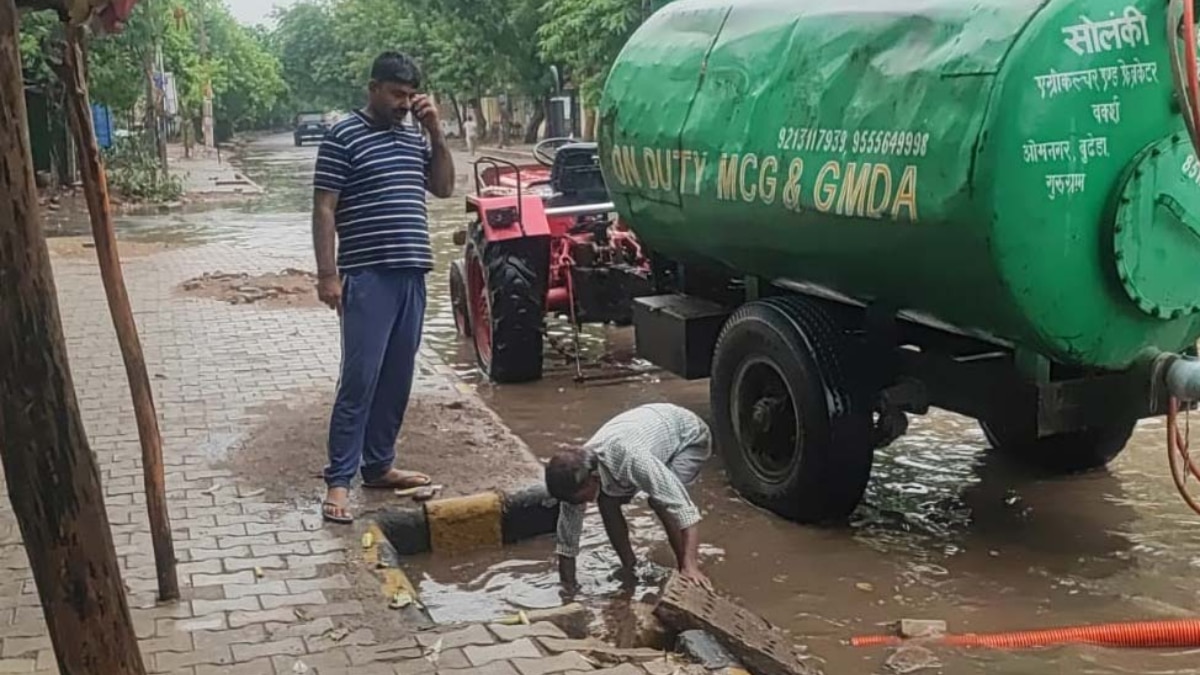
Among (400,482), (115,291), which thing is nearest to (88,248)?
(400,482)

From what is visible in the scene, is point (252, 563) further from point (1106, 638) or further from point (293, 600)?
point (1106, 638)

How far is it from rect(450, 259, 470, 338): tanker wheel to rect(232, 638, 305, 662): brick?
5.95 m

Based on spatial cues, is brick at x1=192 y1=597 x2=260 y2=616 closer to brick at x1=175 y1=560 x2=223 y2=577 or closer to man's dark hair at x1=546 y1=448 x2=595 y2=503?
brick at x1=175 y1=560 x2=223 y2=577

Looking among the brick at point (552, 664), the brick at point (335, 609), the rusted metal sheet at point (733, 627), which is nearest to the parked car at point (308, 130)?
the brick at point (335, 609)

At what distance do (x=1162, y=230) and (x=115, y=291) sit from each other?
146 inches

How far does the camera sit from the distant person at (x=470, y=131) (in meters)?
51.4

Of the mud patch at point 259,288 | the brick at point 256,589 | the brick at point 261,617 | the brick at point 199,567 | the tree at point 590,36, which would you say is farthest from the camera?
the tree at point 590,36

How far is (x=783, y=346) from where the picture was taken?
20.9 ft

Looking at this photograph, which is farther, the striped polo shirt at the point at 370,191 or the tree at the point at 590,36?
the tree at the point at 590,36

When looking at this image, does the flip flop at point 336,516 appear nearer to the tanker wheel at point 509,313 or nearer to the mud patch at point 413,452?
the mud patch at point 413,452

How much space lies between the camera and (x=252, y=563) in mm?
5523

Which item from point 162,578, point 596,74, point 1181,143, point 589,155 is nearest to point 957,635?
point 1181,143

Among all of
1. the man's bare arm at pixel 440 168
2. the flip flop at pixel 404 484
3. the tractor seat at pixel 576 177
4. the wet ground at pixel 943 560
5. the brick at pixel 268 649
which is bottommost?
the wet ground at pixel 943 560

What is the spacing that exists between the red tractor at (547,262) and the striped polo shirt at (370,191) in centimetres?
308
